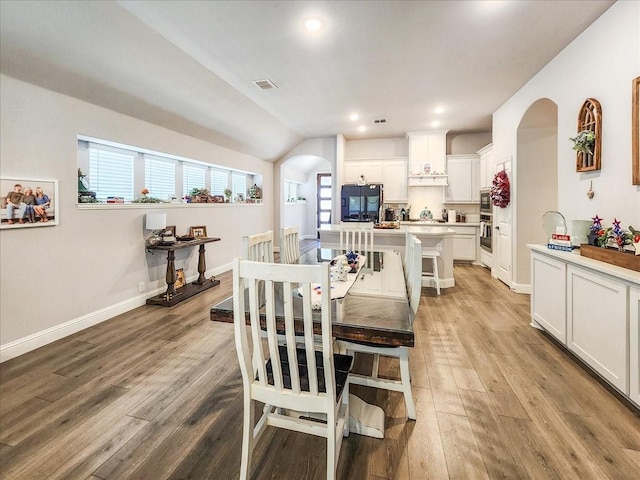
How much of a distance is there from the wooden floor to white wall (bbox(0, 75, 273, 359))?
330mm

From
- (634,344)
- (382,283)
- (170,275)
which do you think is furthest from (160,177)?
(634,344)

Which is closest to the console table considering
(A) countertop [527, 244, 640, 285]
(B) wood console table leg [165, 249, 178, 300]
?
(B) wood console table leg [165, 249, 178, 300]

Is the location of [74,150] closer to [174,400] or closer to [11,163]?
[11,163]

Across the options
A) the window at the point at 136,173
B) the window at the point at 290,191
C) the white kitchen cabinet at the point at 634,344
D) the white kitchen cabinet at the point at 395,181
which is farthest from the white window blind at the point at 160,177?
the window at the point at 290,191

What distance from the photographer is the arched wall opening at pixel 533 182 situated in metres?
4.22

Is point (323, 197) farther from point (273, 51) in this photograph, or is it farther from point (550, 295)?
point (550, 295)

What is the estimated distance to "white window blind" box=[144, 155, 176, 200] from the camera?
4.30m

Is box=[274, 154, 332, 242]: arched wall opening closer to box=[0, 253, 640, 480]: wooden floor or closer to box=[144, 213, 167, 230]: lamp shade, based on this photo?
box=[144, 213, 167, 230]: lamp shade

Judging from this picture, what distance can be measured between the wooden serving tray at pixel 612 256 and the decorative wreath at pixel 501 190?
2.26 m

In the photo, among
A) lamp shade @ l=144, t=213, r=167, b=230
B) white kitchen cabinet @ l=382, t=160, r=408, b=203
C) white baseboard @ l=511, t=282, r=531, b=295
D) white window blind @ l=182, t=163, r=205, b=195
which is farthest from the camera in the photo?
white kitchen cabinet @ l=382, t=160, r=408, b=203

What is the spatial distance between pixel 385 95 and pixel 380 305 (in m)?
3.75

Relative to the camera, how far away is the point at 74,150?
304cm

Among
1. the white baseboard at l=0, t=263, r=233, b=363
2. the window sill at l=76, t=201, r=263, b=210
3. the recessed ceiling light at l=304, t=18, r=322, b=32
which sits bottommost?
the white baseboard at l=0, t=263, r=233, b=363

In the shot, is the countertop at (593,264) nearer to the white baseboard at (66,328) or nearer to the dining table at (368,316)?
the dining table at (368,316)
